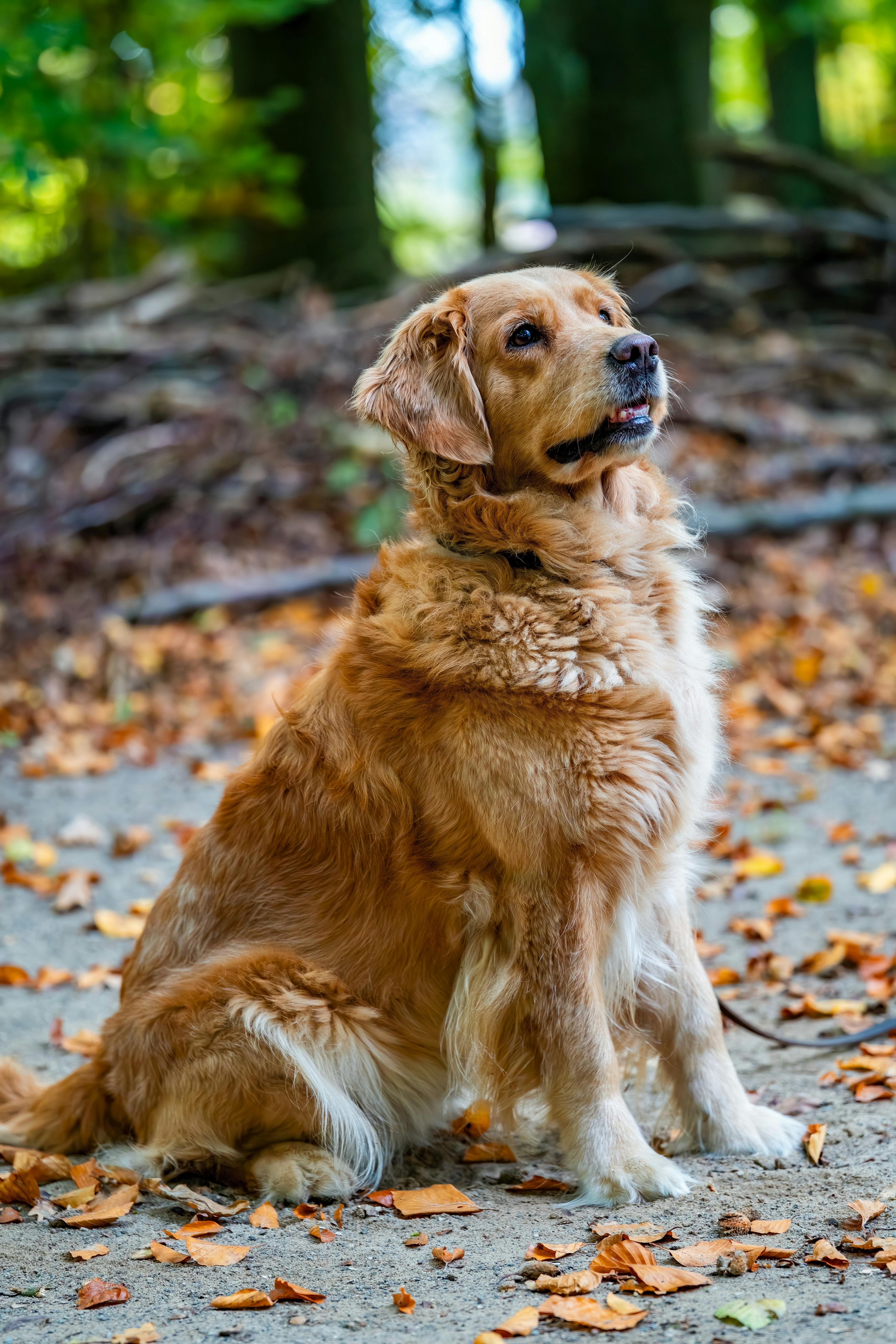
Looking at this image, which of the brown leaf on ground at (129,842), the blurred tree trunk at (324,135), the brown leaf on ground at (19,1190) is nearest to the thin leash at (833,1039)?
the brown leaf on ground at (19,1190)

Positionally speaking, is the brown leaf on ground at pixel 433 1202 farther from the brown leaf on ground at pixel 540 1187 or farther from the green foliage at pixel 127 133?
the green foliage at pixel 127 133

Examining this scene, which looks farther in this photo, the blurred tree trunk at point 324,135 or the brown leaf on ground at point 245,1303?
the blurred tree trunk at point 324,135

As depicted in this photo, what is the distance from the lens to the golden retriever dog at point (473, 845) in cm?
275

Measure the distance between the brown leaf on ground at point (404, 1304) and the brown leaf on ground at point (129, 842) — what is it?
3284 millimetres

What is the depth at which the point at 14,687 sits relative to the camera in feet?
22.9

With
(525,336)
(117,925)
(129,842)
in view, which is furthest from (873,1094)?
(129,842)

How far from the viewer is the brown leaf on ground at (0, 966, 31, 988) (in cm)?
416

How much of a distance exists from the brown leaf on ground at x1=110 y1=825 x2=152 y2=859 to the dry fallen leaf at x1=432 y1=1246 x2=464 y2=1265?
3.12 m

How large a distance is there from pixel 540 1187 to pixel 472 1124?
43 centimetres

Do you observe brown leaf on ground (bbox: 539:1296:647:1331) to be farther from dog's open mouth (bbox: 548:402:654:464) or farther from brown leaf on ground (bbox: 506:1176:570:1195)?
dog's open mouth (bbox: 548:402:654:464)

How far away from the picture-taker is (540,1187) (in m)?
2.87

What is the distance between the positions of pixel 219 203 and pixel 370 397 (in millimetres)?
8713

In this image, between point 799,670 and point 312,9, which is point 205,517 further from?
point 312,9

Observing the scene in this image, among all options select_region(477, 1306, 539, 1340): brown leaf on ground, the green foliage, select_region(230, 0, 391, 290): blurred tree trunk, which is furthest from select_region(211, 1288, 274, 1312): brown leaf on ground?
select_region(230, 0, 391, 290): blurred tree trunk
